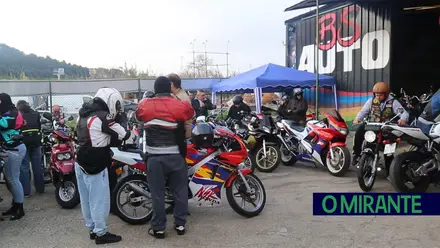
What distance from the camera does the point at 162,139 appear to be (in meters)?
4.31

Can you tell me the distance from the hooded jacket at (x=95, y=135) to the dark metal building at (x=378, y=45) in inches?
363

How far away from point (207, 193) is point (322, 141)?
3.34 metres

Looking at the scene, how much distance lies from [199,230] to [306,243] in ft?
3.99

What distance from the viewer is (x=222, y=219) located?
5.06 metres

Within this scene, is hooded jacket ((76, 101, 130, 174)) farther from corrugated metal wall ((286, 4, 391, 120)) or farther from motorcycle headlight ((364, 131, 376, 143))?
corrugated metal wall ((286, 4, 391, 120))

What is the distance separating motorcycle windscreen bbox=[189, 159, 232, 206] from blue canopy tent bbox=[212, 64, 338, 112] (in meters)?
7.05

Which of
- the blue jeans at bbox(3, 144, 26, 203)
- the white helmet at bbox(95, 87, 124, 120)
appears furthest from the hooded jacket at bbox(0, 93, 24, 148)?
the white helmet at bbox(95, 87, 124, 120)

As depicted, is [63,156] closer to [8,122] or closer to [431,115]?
[8,122]

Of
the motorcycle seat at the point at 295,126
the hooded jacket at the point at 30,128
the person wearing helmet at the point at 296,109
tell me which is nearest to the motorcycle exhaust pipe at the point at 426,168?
the motorcycle seat at the point at 295,126

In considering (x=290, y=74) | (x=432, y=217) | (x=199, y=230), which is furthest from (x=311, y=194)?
(x=290, y=74)

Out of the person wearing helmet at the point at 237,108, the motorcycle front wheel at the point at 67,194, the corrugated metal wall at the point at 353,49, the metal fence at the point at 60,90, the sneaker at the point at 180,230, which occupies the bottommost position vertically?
the sneaker at the point at 180,230

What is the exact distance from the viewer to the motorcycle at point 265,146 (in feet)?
25.8

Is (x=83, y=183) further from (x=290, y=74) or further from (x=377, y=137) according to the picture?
(x=290, y=74)

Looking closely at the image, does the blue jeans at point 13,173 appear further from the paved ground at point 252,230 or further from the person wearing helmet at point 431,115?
the person wearing helmet at point 431,115
